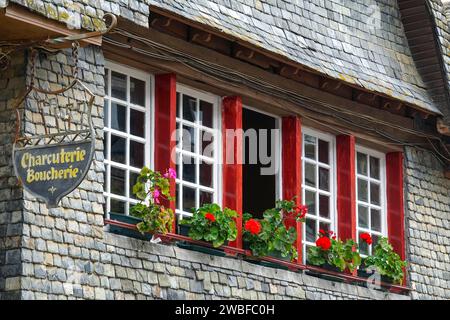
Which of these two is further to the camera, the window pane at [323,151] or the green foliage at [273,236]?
the window pane at [323,151]

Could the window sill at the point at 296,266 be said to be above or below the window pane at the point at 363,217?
below

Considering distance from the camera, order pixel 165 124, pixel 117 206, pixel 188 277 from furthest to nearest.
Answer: pixel 165 124
pixel 188 277
pixel 117 206

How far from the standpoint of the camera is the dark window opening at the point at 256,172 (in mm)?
19391

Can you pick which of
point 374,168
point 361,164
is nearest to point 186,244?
point 361,164

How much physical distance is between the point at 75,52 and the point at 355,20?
20.4 ft

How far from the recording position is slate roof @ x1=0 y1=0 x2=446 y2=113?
56.8 ft

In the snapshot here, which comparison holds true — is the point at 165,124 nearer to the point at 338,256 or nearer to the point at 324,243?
the point at 324,243

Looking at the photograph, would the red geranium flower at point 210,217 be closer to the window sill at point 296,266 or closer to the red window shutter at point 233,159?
the window sill at point 296,266

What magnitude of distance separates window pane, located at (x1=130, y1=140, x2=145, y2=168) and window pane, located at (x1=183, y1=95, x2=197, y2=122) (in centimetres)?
85

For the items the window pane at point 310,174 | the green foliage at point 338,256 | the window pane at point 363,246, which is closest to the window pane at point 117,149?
the green foliage at point 338,256

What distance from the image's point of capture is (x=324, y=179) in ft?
65.7

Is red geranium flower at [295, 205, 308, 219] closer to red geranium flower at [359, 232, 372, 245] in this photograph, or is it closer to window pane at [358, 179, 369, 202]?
red geranium flower at [359, 232, 372, 245]

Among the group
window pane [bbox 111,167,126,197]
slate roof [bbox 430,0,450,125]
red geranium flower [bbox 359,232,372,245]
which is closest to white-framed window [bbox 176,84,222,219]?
window pane [bbox 111,167,126,197]

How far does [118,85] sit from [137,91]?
0.34 meters
